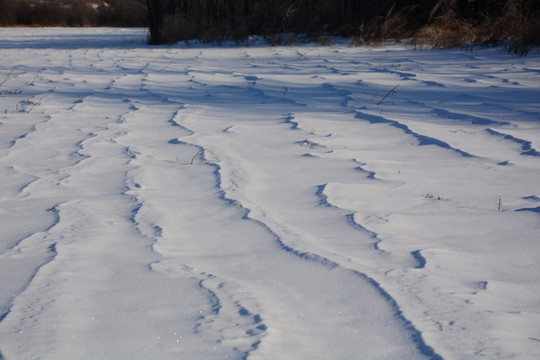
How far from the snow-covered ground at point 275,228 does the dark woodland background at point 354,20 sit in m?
3.59

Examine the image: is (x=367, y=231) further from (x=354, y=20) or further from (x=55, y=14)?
(x=55, y=14)

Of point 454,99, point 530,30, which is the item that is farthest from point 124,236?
point 530,30

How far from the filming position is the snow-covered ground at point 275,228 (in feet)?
4.56

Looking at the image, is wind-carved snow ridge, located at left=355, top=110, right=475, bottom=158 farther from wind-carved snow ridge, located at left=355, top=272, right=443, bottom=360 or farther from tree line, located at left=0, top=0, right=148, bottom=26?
tree line, located at left=0, top=0, right=148, bottom=26

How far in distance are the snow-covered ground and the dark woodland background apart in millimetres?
3589

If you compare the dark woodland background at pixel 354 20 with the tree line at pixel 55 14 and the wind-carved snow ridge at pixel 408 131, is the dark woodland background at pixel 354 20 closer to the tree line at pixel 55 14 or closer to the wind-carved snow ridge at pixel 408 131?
the wind-carved snow ridge at pixel 408 131

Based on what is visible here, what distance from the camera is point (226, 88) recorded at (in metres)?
5.48

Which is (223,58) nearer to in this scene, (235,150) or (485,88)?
(485,88)

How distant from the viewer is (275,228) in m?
2.07

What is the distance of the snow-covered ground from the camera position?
1389mm

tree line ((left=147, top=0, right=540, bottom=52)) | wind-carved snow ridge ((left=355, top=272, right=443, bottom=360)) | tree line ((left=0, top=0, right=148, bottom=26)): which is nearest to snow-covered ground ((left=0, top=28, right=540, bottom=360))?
wind-carved snow ridge ((left=355, top=272, right=443, bottom=360))

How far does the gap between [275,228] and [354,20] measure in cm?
933

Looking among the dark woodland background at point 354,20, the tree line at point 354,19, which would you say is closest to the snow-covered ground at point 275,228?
the dark woodland background at point 354,20

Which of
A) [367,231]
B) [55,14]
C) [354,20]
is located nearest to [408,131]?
[367,231]
